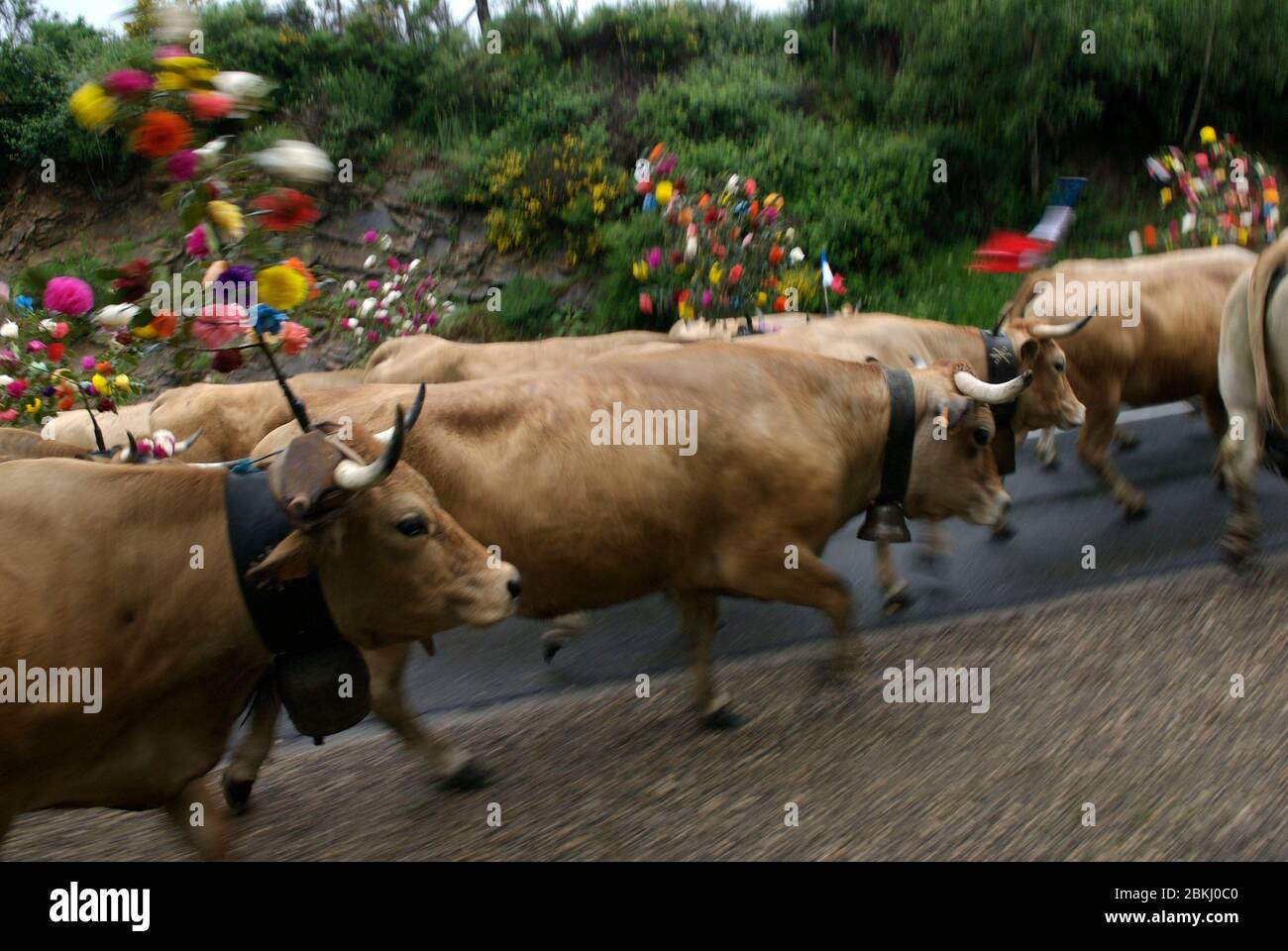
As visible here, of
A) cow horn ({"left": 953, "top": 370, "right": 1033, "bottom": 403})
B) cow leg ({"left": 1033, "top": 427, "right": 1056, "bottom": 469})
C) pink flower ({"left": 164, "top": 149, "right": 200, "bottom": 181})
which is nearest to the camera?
pink flower ({"left": 164, "top": 149, "right": 200, "bottom": 181})

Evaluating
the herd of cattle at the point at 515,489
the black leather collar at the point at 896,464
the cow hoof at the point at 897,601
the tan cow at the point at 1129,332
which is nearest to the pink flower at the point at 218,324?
the herd of cattle at the point at 515,489

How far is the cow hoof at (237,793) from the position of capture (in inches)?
178

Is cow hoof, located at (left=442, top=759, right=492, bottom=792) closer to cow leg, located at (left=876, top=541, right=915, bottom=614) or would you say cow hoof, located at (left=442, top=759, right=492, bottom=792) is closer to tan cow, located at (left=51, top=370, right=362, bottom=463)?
cow leg, located at (left=876, top=541, right=915, bottom=614)

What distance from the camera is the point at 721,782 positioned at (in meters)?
4.55

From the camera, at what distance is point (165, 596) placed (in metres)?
3.27

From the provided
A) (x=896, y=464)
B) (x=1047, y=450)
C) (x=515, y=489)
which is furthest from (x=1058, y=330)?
(x=515, y=489)

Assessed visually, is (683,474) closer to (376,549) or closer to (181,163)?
(376,549)

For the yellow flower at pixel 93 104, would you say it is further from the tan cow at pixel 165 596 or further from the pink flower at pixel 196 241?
the tan cow at pixel 165 596

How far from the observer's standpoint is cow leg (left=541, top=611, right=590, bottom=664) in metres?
5.91

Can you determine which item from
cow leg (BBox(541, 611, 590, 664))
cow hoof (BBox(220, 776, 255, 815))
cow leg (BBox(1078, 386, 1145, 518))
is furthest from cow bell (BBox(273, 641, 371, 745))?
cow leg (BBox(1078, 386, 1145, 518))

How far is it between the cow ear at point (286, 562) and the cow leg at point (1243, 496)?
4.99 m

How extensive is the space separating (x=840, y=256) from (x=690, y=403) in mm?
10432
